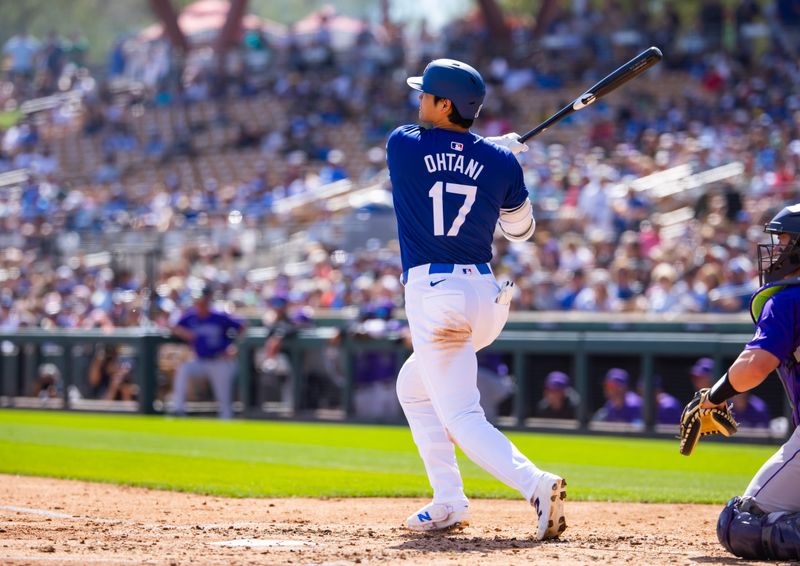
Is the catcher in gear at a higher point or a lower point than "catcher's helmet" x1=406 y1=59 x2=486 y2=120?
lower

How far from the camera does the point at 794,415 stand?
5344 millimetres

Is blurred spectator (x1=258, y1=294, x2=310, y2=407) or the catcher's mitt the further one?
blurred spectator (x1=258, y1=294, x2=310, y2=407)

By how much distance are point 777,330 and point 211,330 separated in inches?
445

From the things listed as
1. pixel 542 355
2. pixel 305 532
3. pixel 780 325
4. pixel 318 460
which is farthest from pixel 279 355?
pixel 780 325

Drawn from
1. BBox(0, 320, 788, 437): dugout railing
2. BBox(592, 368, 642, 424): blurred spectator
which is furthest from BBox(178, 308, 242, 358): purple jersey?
BBox(592, 368, 642, 424): blurred spectator

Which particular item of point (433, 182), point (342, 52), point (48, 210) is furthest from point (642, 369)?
point (342, 52)

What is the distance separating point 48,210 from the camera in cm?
2616

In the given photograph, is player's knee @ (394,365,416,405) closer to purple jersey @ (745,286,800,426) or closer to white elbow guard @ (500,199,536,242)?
white elbow guard @ (500,199,536,242)

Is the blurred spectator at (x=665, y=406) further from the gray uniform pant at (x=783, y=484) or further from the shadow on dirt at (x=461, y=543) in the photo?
the gray uniform pant at (x=783, y=484)

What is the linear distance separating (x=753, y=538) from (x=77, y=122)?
2966 centimetres

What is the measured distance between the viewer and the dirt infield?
510cm

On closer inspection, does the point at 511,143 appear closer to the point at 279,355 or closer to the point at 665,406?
the point at 665,406

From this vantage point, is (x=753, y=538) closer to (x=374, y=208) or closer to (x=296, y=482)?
(x=296, y=482)

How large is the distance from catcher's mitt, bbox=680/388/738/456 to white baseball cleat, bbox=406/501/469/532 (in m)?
1.13
